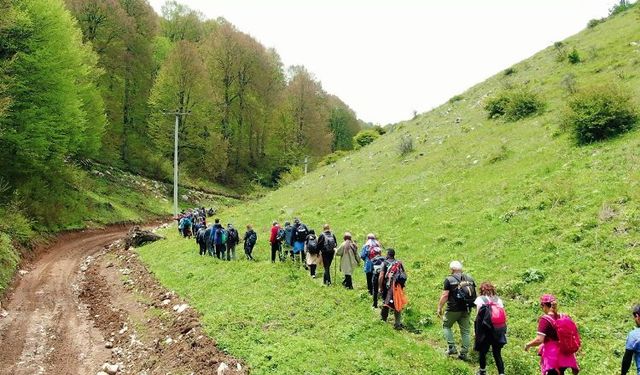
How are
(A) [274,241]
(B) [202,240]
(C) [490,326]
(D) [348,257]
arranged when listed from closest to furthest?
(C) [490,326]
(D) [348,257]
(A) [274,241]
(B) [202,240]

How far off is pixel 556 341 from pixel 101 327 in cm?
1471

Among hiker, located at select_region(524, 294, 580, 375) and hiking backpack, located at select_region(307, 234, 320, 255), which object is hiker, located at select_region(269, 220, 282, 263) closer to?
hiking backpack, located at select_region(307, 234, 320, 255)

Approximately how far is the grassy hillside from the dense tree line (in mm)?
12137

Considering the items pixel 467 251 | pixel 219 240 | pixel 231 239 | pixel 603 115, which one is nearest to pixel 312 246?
pixel 467 251

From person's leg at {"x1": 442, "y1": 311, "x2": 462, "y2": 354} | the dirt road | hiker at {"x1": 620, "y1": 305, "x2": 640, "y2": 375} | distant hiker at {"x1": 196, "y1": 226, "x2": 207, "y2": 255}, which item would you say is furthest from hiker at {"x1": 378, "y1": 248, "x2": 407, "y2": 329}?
distant hiker at {"x1": 196, "y1": 226, "x2": 207, "y2": 255}

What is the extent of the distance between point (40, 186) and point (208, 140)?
1205 inches

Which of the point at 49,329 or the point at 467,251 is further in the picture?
the point at 467,251

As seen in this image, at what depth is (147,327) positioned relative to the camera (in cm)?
1562

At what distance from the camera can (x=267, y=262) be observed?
837 inches

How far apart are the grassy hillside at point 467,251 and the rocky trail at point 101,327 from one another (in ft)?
2.70

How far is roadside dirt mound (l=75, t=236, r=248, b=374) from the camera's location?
39.1 ft

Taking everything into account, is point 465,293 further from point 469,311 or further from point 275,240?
point 275,240

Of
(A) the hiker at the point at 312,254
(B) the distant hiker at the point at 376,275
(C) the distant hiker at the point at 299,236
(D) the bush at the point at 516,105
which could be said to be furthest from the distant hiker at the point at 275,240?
(D) the bush at the point at 516,105

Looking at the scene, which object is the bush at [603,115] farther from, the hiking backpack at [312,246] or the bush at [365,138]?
the bush at [365,138]
